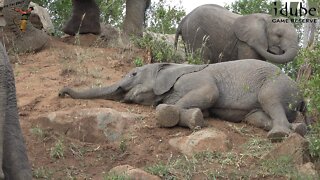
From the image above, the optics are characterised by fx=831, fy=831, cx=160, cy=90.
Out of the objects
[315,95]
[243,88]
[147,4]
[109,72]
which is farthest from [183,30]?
[315,95]

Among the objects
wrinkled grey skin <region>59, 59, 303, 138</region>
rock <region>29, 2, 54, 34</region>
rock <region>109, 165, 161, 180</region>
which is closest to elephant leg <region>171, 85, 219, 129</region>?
wrinkled grey skin <region>59, 59, 303, 138</region>

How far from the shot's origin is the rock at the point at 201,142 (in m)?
7.97

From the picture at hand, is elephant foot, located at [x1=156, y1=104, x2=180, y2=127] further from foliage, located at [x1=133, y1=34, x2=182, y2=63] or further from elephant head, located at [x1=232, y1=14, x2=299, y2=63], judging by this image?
elephant head, located at [x1=232, y1=14, x2=299, y2=63]

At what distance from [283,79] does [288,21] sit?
3.44 metres

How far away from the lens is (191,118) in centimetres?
829

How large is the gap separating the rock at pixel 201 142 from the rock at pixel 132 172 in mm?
777

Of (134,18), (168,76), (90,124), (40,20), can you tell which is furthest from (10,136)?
(40,20)

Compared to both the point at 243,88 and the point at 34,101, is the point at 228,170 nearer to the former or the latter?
the point at 243,88

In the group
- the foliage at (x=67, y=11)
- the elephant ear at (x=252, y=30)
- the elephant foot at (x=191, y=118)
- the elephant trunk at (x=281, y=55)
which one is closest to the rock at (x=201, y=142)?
the elephant foot at (x=191, y=118)

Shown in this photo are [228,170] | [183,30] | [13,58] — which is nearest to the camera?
[228,170]

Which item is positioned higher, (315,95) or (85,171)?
(315,95)

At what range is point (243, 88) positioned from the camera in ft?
28.9

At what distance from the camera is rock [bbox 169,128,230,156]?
7969 millimetres

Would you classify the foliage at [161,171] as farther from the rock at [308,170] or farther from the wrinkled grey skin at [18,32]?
the wrinkled grey skin at [18,32]
